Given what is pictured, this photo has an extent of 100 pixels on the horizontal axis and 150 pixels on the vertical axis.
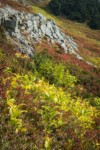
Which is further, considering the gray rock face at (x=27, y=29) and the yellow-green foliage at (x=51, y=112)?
the gray rock face at (x=27, y=29)

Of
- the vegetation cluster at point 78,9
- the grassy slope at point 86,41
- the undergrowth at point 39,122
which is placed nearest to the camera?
the undergrowth at point 39,122

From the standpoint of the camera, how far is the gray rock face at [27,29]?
2628 cm

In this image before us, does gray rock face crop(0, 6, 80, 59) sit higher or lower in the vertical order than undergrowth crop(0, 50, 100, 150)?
lower

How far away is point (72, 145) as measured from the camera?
7965mm


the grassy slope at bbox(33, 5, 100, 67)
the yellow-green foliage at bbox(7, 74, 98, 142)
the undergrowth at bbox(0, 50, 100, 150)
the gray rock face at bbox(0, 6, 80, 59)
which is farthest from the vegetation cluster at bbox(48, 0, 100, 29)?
the undergrowth at bbox(0, 50, 100, 150)

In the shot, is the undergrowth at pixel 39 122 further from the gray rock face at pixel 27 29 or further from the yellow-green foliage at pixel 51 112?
the gray rock face at pixel 27 29

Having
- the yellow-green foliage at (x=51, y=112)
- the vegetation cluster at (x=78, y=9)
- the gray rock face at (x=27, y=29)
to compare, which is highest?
the yellow-green foliage at (x=51, y=112)

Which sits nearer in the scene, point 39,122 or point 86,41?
point 39,122

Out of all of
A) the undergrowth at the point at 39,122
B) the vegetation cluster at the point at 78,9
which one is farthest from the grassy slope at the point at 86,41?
the undergrowth at the point at 39,122

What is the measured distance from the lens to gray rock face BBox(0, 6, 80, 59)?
26284mm

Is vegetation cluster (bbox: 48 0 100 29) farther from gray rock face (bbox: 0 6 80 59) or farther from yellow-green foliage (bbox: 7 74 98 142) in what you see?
yellow-green foliage (bbox: 7 74 98 142)

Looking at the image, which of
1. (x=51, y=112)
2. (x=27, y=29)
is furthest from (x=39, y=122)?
(x=27, y=29)

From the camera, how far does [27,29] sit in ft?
106

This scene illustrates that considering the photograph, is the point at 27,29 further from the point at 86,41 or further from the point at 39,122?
the point at 86,41
